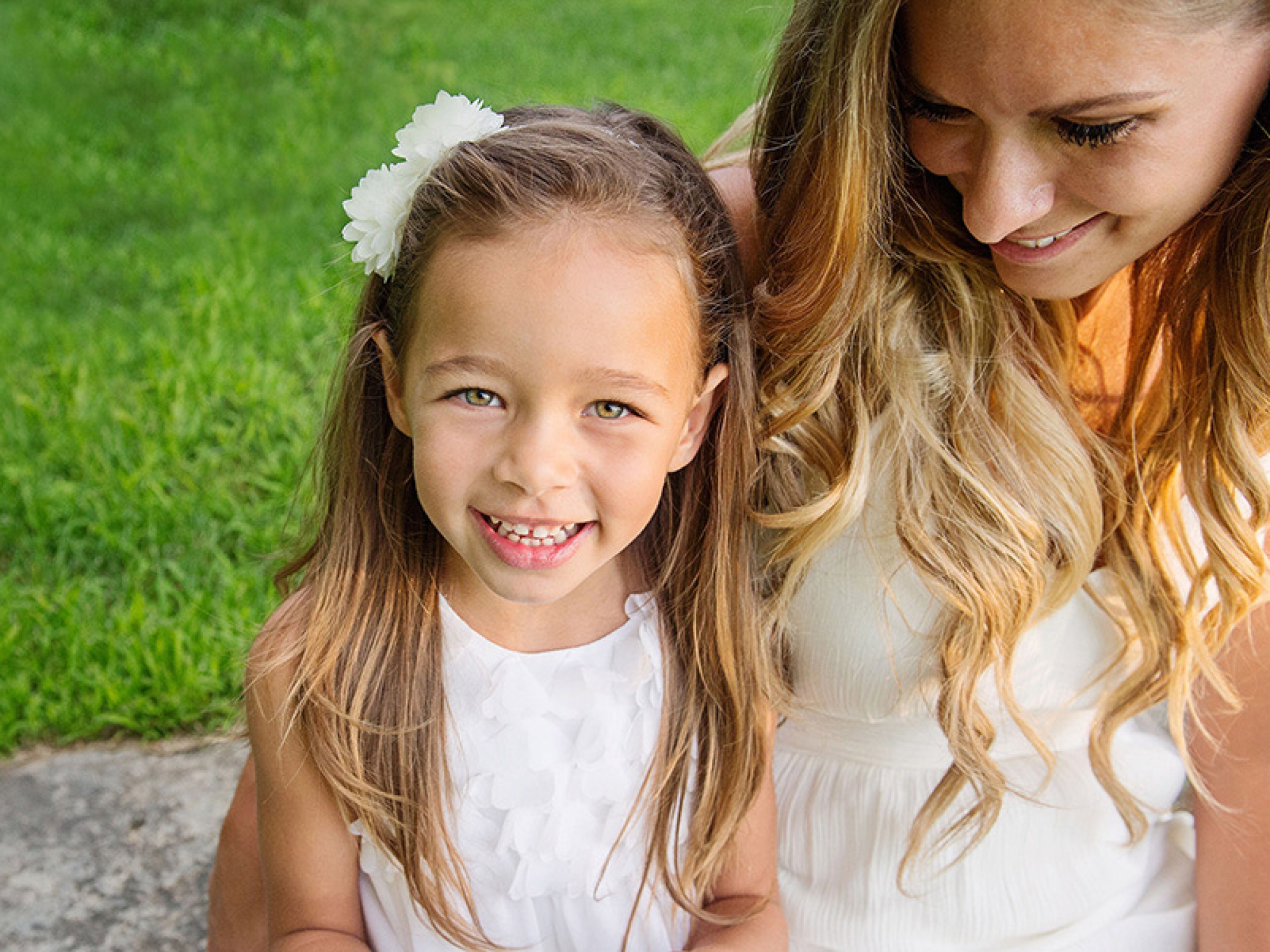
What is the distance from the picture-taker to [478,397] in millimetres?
1666

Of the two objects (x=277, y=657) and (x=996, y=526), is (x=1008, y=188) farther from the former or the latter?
(x=277, y=657)

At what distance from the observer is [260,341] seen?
424 centimetres

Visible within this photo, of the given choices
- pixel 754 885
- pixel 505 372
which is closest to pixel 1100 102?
pixel 505 372

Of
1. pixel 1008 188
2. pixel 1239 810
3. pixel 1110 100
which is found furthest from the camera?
pixel 1239 810

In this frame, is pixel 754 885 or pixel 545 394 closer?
pixel 545 394

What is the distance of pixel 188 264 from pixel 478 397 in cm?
332

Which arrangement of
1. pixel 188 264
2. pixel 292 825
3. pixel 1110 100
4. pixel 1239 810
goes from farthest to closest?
pixel 188 264
pixel 1239 810
pixel 292 825
pixel 1110 100

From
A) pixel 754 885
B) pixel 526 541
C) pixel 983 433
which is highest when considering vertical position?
pixel 983 433

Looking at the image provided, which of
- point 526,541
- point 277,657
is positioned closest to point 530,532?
point 526,541

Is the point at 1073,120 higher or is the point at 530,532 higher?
the point at 1073,120

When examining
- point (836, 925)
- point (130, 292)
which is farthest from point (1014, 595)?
point (130, 292)

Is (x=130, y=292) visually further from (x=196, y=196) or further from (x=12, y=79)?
(x=12, y=79)

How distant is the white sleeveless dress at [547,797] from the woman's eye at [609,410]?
38cm

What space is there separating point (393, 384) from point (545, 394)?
0.87 feet
